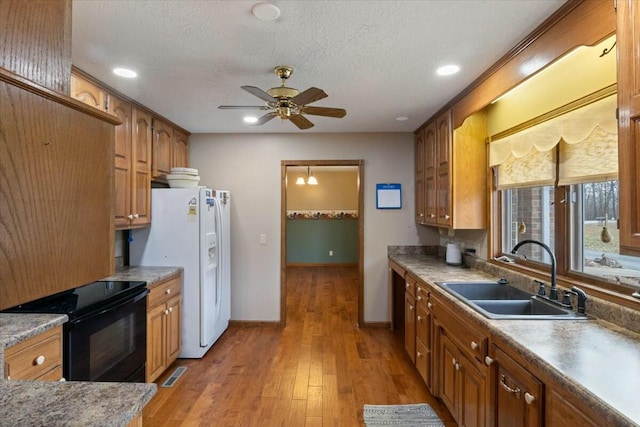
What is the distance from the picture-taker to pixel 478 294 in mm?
2393

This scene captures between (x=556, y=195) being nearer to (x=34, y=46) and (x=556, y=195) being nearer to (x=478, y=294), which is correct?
(x=478, y=294)

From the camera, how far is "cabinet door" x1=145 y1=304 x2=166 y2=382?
2.52 metres

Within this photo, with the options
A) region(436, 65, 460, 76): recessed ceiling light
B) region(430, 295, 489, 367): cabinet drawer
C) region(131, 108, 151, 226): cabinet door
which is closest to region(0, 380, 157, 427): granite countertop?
region(430, 295, 489, 367): cabinet drawer

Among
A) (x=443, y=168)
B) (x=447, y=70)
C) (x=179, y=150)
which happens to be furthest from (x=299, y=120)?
(x=179, y=150)

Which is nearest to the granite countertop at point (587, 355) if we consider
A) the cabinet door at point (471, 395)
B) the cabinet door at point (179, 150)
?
the cabinet door at point (471, 395)

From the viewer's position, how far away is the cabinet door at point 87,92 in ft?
7.18

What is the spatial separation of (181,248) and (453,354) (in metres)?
2.46

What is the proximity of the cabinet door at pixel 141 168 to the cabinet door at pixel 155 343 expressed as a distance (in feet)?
2.61

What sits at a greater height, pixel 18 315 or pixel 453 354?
pixel 18 315

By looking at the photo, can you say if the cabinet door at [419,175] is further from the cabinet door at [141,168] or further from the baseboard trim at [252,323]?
the cabinet door at [141,168]

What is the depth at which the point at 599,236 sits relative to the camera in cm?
182

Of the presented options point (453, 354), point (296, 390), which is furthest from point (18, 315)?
point (453, 354)

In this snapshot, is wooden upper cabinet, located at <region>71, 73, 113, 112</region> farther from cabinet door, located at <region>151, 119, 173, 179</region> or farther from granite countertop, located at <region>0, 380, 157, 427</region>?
granite countertop, located at <region>0, 380, 157, 427</region>

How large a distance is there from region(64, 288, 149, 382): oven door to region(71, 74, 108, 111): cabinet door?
1.32 m
